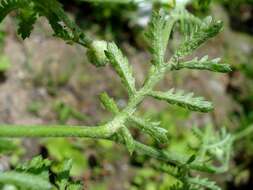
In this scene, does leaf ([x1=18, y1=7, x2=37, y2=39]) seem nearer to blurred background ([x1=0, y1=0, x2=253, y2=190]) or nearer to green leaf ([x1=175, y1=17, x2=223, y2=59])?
green leaf ([x1=175, y1=17, x2=223, y2=59])

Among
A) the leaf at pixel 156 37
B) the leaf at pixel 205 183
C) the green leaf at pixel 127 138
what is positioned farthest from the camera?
the leaf at pixel 205 183

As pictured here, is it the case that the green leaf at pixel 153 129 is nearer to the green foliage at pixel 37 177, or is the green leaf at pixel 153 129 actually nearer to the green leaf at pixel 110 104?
the green leaf at pixel 110 104

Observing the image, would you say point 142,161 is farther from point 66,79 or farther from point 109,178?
point 66,79

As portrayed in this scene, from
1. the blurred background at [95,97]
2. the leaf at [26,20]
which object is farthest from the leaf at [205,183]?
the blurred background at [95,97]

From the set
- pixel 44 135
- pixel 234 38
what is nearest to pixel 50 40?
pixel 234 38

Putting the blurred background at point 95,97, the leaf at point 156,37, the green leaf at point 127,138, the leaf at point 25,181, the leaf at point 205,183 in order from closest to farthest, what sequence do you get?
1. the leaf at point 25,181
2. the green leaf at point 127,138
3. the leaf at point 156,37
4. the leaf at point 205,183
5. the blurred background at point 95,97

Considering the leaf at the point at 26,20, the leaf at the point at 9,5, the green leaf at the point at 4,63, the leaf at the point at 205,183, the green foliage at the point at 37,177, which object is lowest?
the green leaf at the point at 4,63
